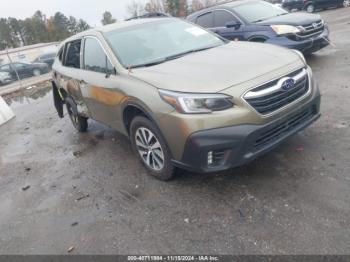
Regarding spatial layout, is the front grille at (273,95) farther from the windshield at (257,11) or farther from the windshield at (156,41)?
the windshield at (257,11)

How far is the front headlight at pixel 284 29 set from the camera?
7375 millimetres

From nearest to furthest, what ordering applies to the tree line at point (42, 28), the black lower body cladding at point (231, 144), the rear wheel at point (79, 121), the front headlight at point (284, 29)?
1. the black lower body cladding at point (231, 144)
2. the rear wheel at point (79, 121)
3. the front headlight at point (284, 29)
4. the tree line at point (42, 28)

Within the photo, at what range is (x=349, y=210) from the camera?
3.02m

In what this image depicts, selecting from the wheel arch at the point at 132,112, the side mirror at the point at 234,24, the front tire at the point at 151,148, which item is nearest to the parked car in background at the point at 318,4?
the side mirror at the point at 234,24

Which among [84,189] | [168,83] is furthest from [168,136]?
[84,189]

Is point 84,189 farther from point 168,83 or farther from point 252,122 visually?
point 252,122

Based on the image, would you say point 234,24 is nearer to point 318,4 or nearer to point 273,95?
point 273,95

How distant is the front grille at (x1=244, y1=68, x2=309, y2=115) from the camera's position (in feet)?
10.7

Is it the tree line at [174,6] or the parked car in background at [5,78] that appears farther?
the tree line at [174,6]

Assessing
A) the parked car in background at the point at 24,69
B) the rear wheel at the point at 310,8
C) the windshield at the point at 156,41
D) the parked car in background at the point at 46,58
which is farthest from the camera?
the parked car in background at the point at 46,58

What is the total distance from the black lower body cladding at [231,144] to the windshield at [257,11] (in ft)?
17.7

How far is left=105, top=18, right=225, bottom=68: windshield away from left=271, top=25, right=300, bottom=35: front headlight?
3112 mm

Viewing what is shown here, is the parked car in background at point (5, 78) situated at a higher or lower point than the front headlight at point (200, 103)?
lower

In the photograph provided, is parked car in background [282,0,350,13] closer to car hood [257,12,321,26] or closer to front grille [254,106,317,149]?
A: car hood [257,12,321,26]
